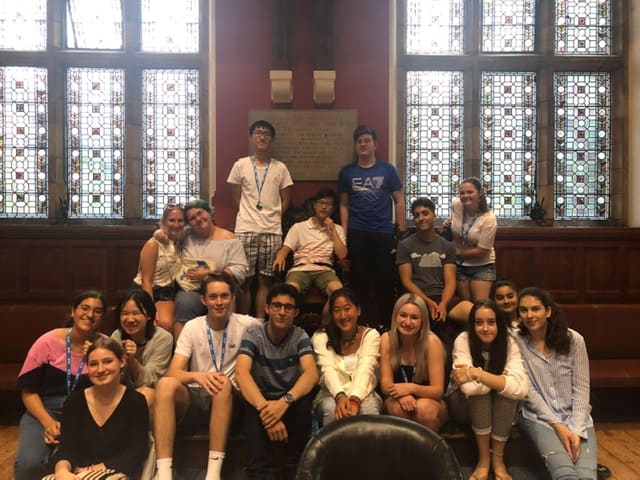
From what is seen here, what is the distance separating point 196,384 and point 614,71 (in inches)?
199

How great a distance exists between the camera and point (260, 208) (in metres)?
3.93

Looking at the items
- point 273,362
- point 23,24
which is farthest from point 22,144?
point 273,362

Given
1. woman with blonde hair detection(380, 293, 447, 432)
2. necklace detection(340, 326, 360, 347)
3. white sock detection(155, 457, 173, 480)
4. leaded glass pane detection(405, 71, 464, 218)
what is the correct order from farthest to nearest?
1. leaded glass pane detection(405, 71, 464, 218)
2. necklace detection(340, 326, 360, 347)
3. woman with blonde hair detection(380, 293, 447, 432)
4. white sock detection(155, 457, 173, 480)

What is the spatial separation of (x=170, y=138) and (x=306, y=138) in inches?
55.7

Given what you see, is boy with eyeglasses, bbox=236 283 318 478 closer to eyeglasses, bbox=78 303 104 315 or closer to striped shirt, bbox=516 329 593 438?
eyeglasses, bbox=78 303 104 315

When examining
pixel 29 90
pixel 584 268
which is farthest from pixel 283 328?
pixel 29 90

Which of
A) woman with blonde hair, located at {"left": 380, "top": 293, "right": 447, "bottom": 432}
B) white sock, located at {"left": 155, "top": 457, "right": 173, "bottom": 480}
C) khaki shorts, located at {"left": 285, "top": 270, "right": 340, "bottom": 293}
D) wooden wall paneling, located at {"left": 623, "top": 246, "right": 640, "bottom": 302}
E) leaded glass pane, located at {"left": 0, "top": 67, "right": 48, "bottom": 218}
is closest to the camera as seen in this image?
white sock, located at {"left": 155, "top": 457, "right": 173, "bottom": 480}

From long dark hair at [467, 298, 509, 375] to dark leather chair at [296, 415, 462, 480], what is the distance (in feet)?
3.03

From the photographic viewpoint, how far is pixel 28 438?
98.7 inches

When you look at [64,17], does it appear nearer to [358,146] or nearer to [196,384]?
[358,146]

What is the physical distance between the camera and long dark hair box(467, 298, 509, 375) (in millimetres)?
2674

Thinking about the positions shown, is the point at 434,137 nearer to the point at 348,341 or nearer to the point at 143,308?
the point at 348,341

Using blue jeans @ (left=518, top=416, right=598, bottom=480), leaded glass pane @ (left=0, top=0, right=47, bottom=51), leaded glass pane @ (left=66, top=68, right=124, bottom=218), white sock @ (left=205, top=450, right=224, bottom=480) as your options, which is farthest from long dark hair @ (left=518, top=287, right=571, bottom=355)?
leaded glass pane @ (left=0, top=0, right=47, bottom=51)

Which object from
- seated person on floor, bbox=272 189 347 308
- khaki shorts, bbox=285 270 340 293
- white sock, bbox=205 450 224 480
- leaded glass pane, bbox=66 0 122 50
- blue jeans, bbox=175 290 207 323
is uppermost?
leaded glass pane, bbox=66 0 122 50
